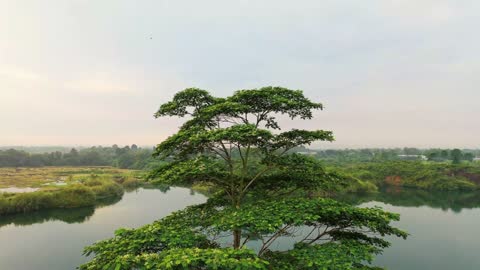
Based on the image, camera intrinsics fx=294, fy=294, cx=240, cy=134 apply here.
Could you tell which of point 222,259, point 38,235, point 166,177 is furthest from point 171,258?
point 38,235

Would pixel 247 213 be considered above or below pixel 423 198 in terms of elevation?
above

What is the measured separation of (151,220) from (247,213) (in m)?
35.1

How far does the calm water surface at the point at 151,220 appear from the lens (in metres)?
24.5

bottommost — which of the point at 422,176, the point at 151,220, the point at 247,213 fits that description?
the point at 151,220

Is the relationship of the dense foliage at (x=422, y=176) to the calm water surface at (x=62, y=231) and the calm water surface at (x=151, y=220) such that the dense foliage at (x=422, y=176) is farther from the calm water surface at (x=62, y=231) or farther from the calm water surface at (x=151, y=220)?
the calm water surface at (x=62, y=231)

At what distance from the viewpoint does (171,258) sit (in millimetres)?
6234

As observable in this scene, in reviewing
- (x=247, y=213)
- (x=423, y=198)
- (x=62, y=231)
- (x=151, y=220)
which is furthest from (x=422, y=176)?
(x=247, y=213)

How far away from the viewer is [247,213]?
25.7ft

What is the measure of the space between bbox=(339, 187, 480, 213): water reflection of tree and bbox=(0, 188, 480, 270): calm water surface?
0.56 ft

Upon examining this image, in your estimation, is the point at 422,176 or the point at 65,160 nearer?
the point at 422,176

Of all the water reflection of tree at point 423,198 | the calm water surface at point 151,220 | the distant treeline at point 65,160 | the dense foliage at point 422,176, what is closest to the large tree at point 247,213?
the calm water surface at point 151,220

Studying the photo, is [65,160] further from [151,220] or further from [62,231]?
[151,220]

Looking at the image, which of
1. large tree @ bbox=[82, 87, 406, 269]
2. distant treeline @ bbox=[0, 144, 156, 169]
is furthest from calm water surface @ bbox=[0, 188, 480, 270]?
distant treeline @ bbox=[0, 144, 156, 169]

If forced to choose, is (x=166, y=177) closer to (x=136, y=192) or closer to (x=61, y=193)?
(x=61, y=193)
